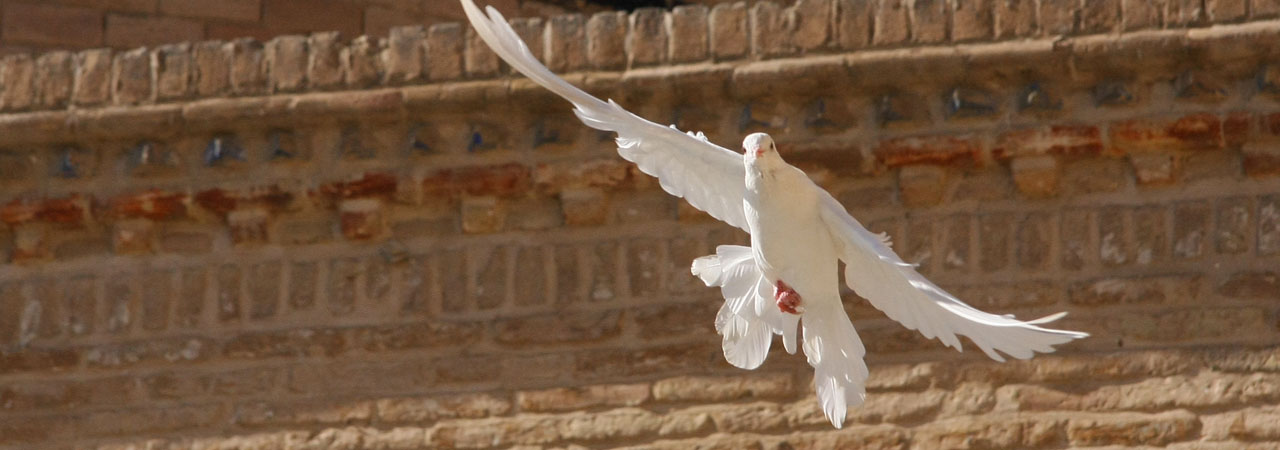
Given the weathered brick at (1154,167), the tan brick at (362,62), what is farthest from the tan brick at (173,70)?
the weathered brick at (1154,167)

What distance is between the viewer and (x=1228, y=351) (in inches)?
237

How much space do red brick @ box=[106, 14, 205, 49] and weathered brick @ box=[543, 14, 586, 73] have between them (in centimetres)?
220

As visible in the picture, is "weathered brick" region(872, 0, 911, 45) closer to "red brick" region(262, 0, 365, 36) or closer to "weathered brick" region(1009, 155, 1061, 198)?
"weathered brick" region(1009, 155, 1061, 198)

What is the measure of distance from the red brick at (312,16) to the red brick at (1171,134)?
11.2ft

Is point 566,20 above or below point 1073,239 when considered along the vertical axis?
above

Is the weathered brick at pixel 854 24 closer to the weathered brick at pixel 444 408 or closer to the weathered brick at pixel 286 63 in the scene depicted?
the weathered brick at pixel 444 408

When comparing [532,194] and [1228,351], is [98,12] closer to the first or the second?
[532,194]

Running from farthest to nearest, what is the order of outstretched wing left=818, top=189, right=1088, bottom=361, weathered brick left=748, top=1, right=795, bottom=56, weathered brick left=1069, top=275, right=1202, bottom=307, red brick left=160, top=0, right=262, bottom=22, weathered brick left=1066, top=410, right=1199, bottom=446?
1. red brick left=160, top=0, right=262, bottom=22
2. weathered brick left=748, top=1, right=795, bottom=56
3. weathered brick left=1069, top=275, right=1202, bottom=307
4. weathered brick left=1066, top=410, right=1199, bottom=446
5. outstretched wing left=818, top=189, right=1088, bottom=361

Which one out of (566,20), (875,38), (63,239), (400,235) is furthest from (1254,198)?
(63,239)

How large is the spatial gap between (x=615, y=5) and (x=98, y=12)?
86.6 inches

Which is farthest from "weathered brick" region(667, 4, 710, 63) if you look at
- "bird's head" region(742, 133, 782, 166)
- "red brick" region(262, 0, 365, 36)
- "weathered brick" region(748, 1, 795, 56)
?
"red brick" region(262, 0, 365, 36)

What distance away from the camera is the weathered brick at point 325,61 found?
6.73 m

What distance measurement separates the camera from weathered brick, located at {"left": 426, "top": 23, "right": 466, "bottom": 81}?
262 inches

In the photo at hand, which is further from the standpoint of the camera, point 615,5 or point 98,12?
point 615,5
